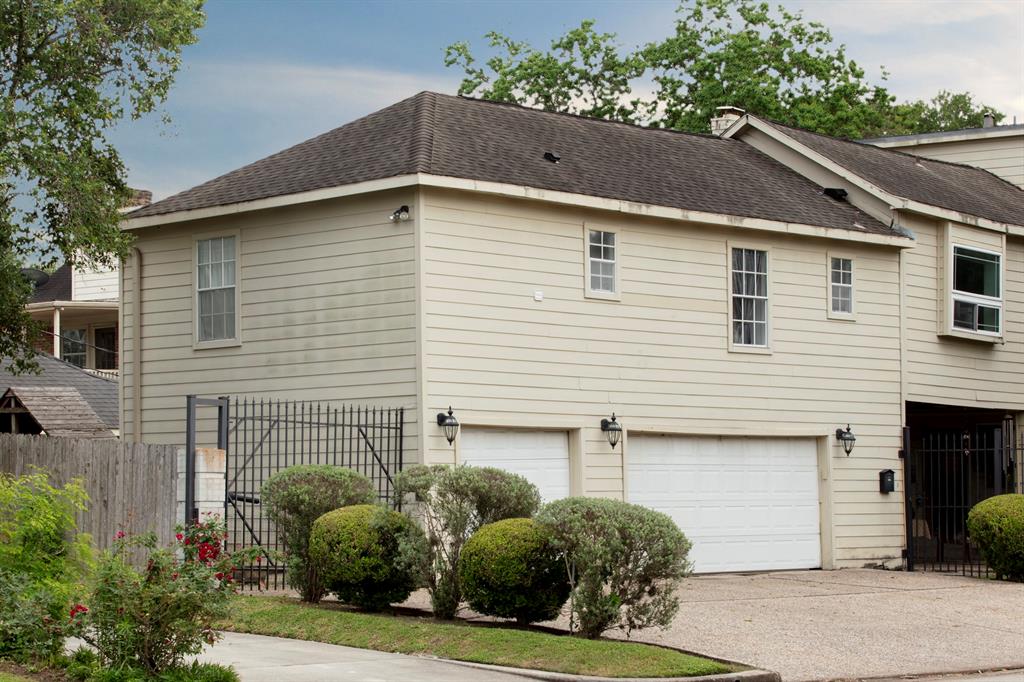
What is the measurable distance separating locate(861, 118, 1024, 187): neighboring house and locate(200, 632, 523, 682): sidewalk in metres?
21.7

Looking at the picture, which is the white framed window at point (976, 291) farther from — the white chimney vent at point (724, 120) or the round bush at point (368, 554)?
the round bush at point (368, 554)

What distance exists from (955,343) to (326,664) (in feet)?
51.4

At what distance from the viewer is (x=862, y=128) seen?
Result: 1663 inches

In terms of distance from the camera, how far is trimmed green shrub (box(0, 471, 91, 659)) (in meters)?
10.4

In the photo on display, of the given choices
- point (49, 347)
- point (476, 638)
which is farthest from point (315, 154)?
point (49, 347)

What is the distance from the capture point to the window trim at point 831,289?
22203 millimetres

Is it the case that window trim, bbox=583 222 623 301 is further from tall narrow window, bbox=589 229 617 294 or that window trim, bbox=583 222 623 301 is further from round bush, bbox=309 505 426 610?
round bush, bbox=309 505 426 610

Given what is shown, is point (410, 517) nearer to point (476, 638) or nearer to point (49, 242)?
point (476, 638)

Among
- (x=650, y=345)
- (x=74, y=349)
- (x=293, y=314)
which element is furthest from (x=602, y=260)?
(x=74, y=349)

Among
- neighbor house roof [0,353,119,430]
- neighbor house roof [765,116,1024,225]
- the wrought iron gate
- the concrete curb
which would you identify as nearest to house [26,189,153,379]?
neighbor house roof [0,353,119,430]

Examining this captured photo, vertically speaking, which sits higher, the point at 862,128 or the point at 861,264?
the point at 862,128

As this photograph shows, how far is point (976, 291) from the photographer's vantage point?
24.3m

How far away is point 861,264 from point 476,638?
1242 cm

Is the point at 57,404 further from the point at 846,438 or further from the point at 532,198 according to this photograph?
the point at 846,438
